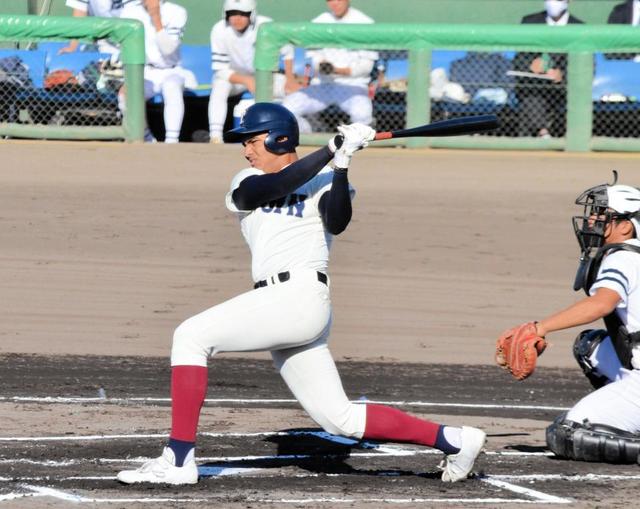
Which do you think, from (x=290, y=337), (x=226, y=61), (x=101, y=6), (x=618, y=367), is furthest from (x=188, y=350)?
(x=101, y=6)

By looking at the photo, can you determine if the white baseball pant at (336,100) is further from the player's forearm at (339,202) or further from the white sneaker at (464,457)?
the player's forearm at (339,202)

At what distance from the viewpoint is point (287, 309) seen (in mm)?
5605

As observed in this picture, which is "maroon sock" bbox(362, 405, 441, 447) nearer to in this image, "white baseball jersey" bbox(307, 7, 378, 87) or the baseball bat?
the baseball bat

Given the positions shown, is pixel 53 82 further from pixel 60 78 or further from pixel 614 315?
pixel 614 315

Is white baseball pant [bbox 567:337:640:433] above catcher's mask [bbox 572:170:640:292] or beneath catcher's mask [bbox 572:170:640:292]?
beneath

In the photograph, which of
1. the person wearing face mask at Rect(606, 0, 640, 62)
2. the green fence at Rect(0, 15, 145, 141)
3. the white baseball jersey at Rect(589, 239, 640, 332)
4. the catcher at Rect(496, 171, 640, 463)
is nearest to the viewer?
the white baseball jersey at Rect(589, 239, 640, 332)

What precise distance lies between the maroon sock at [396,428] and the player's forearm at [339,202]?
0.78m

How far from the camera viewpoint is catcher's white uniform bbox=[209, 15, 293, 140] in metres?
12.3

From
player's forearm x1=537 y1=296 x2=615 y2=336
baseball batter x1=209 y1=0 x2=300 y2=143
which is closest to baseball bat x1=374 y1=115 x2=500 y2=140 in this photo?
player's forearm x1=537 y1=296 x2=615 y2=336

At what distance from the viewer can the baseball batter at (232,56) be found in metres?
12.3

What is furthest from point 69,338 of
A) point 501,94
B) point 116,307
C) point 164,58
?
point 501,94

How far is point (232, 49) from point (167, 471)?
7.21m

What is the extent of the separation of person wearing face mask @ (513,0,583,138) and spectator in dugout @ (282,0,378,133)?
1.23 meters

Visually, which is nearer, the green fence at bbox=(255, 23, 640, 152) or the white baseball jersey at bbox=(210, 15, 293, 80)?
the green fence at bbox=(255, 23, 640, 152)
